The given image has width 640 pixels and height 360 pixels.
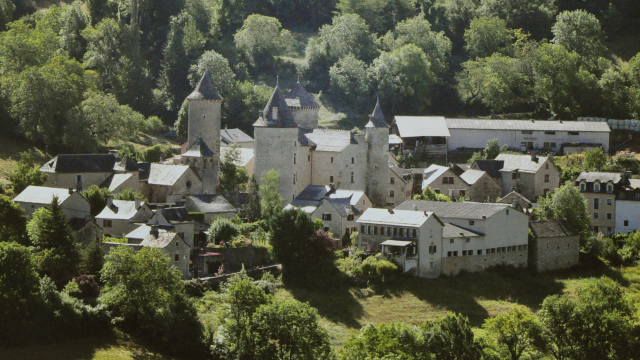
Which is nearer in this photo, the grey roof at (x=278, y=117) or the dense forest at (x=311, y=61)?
the grey roof at (x=278, y=117)

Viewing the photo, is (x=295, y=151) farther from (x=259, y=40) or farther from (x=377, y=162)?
(x=259, y=40)

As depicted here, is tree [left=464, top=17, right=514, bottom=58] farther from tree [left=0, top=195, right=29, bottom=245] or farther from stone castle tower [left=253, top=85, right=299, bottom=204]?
tree [left=0, top=195, right=29, bottom=245]

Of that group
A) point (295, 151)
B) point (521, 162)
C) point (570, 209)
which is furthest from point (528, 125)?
point (295, 151)

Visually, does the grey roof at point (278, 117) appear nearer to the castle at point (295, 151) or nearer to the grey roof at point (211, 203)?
the castle at point (295, 151)

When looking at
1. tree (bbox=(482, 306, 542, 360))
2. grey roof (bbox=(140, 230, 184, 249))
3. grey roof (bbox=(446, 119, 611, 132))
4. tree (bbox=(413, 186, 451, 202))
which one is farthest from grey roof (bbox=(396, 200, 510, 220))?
grey roof (bbox=(446, 119, 611, 132))

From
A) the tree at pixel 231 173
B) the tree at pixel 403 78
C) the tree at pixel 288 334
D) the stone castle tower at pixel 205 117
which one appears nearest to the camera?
the tree at pixel 288 334

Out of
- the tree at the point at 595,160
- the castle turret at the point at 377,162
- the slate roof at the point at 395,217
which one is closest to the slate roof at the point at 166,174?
the castle turret at the point at 377,162
